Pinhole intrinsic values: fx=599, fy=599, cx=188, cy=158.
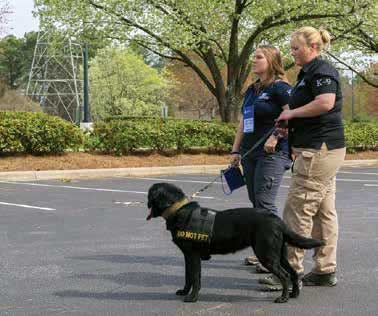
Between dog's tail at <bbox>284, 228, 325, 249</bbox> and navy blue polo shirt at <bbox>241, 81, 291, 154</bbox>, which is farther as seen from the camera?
navy blue polo shirt at <bbox>241, 81, 291, 154</bbox>

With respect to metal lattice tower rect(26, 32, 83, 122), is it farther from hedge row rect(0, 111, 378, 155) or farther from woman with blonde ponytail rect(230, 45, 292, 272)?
woman with blonde ponytail rect(230, 45, 292, 272)

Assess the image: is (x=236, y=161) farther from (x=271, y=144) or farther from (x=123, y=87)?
(x=123, y=87)

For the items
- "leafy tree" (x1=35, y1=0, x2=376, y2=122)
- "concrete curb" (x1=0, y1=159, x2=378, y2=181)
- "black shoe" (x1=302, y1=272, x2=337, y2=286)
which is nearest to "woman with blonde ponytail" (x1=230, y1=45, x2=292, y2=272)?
"black shoe" (x1=302, y1=272, x2=337, y2=286)

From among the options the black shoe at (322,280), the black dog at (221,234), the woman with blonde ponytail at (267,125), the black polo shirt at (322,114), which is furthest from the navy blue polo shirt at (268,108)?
the black shoe at (322,280)

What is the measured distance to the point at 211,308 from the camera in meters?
4.23

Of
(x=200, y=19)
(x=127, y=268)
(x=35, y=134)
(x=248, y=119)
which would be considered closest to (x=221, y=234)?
(x=248, y=119)

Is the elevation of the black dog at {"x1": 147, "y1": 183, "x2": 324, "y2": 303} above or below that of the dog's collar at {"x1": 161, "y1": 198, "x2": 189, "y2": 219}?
below

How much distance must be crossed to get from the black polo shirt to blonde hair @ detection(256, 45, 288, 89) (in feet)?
1.55

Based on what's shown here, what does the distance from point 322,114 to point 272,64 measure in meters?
0.81

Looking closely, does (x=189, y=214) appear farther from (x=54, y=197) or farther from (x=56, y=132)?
(x=56, y=132)

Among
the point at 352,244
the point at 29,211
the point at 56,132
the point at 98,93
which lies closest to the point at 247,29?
the point at 56,132

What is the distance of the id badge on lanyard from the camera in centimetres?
517

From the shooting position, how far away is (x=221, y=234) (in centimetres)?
430

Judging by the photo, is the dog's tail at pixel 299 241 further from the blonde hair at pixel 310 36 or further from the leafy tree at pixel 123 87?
the leafy tree at pixel 123 87
